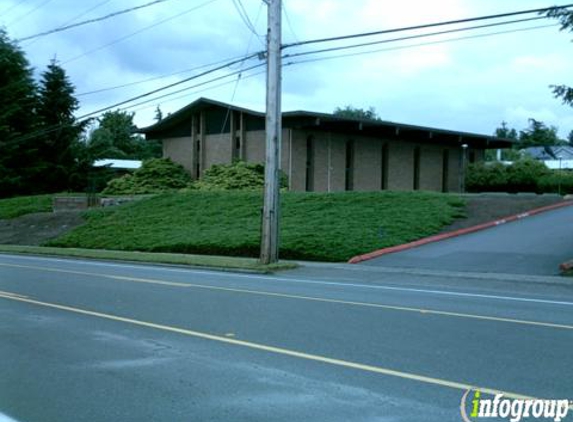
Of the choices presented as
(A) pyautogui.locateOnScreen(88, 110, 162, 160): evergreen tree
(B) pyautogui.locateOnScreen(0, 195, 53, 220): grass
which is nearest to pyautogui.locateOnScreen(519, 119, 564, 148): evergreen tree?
(A) pyautogui.locateOnScreen(88, 110, 162, 160): evergreen tree

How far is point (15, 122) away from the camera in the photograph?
193ft

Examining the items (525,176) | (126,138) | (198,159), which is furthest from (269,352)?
(126,138)

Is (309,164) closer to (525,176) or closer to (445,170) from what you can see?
(445,170)

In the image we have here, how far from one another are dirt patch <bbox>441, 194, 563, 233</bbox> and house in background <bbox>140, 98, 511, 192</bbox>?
1191 centimetres

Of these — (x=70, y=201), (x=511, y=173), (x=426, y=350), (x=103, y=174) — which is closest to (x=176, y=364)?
(x=426, y=350)

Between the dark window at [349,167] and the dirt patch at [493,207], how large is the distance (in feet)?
43.2

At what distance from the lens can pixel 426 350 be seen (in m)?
7.84

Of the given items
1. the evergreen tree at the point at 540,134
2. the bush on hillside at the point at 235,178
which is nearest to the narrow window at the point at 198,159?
the bush on hillside at the point at 235,178

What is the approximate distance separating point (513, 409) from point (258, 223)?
23.3 m

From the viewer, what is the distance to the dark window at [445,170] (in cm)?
4916

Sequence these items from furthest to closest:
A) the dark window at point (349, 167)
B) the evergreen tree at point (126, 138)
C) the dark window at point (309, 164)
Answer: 1. the evergreen tree at point (126, 138)
2. the dark window at point (349, 167)
3. the dark window at point (309, 164)

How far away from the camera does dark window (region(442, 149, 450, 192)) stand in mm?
49156

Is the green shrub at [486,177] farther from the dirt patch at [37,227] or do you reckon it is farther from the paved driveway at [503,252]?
the dirt patch at [37,227]

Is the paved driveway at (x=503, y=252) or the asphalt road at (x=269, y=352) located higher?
the paved driveway at (x=503, y=252)
